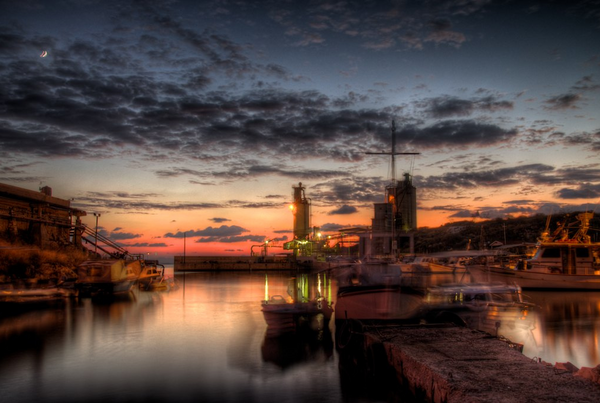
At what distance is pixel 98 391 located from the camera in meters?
14.4

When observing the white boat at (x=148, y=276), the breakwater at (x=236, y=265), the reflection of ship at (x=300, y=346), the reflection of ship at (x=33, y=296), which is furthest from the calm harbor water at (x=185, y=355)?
the breakwater at (x=236, y=265)

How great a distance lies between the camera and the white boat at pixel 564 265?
4350 centimetres

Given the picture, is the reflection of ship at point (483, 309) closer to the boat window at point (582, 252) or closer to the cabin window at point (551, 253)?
the cabin window at point (551, 253)

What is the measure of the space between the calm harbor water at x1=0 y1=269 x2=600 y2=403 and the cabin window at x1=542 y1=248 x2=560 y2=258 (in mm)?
12677

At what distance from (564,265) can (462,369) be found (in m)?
40.8

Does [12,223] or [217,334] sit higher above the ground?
[12,223]

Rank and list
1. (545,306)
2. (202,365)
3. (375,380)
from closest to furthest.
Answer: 1. (375,380)
2. (202,365)
3. (545,306)

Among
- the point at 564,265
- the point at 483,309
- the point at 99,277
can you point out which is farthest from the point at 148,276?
the point at 564,265

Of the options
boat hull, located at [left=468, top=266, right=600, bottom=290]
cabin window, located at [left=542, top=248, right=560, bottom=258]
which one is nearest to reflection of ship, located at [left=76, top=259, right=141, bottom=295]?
boat hull, located at [left=468, top=266, right=600, bottom=290]

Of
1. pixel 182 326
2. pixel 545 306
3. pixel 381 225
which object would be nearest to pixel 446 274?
pixel 381 225

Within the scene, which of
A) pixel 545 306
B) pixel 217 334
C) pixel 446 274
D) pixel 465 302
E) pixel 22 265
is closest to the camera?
pixel 465 302

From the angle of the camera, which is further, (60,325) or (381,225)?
(381,225)

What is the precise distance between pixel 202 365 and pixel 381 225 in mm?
97953

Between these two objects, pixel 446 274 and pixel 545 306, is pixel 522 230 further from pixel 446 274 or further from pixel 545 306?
pixel 545 306
